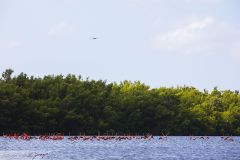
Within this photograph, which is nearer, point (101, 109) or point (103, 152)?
point (103, 152)

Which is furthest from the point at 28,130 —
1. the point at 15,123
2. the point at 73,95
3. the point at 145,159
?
the point at 145,159

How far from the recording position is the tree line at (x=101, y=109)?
335 ft

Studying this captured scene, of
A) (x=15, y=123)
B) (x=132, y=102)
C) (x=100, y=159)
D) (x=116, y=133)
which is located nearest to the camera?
(x=100, y=159)

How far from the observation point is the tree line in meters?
102

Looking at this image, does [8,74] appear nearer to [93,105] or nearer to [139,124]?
[93,105]

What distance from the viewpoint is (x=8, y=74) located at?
11675 centimetres

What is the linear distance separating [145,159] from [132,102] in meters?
74.2

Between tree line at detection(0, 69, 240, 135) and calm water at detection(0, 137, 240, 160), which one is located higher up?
tree line at detection(0, 69, 240, 135)

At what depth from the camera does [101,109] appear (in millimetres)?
116875

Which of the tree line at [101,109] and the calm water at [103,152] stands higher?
the tree line at [101,109]

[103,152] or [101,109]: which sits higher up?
[101,109]

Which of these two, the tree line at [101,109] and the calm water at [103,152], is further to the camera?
the tree line at [101,109]

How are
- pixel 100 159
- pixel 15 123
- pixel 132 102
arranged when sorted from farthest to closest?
pixel 132 102 < pixel 15 123 < pixel 100 159

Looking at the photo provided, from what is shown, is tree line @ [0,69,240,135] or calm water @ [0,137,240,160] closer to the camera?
calm water @ [0,137,240,160]
